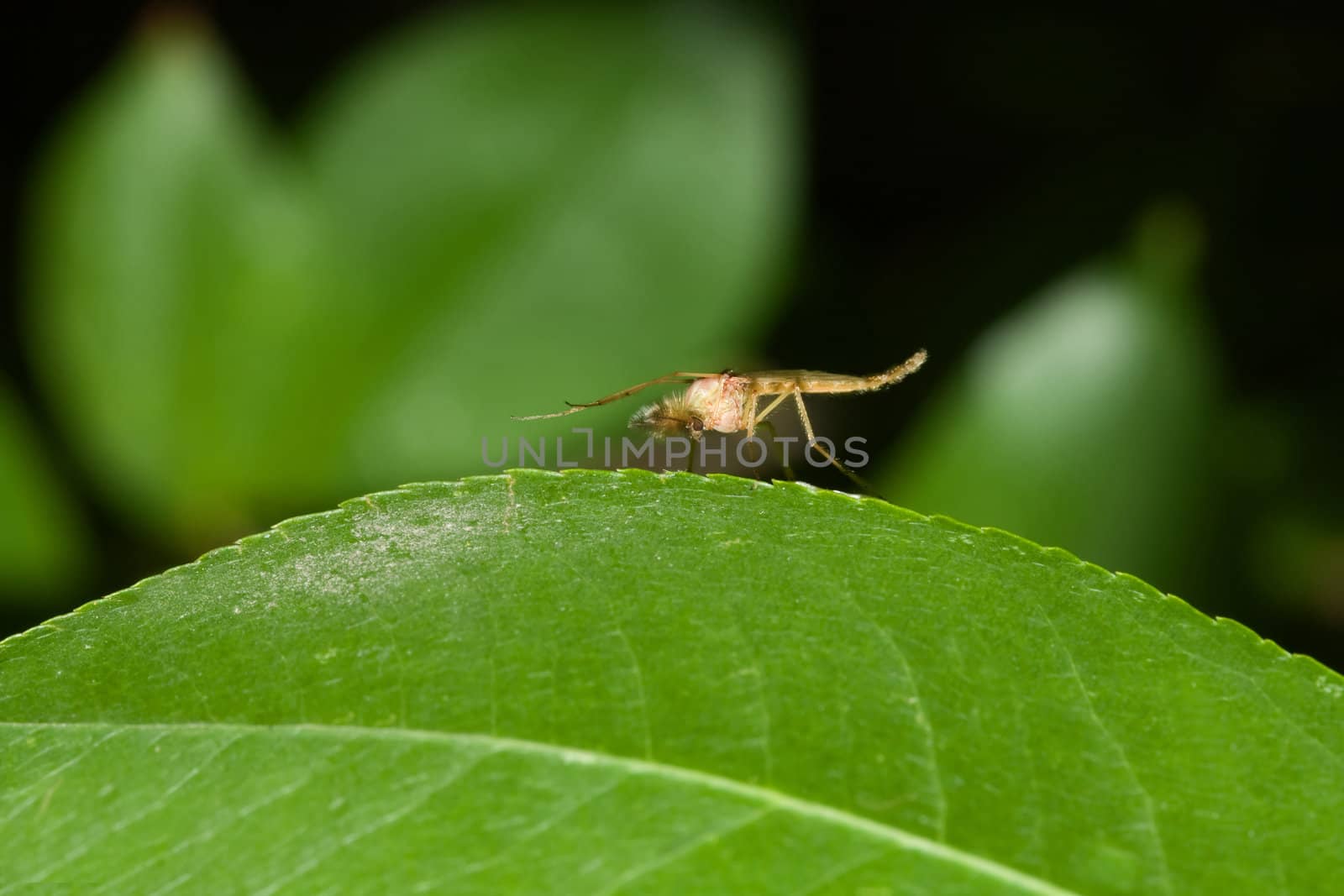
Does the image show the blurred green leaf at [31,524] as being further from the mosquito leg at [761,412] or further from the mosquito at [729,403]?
the mosquito leg at [761,412]

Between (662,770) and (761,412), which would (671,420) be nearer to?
(761,412)

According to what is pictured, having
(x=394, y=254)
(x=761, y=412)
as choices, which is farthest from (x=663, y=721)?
(x=394, y=254)

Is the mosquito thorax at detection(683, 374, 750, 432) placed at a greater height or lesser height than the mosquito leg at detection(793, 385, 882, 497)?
greater

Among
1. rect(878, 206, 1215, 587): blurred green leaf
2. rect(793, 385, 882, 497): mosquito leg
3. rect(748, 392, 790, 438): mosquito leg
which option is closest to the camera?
rect(793, 385, 882, 497): mosquito leg

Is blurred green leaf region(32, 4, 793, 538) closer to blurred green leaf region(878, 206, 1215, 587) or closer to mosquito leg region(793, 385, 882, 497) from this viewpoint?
mosquito leg region(793, 385, 882, 497)

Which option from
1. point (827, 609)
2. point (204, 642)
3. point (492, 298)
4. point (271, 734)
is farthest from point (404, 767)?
point (492, 298)

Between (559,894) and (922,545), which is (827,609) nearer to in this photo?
(922,545)

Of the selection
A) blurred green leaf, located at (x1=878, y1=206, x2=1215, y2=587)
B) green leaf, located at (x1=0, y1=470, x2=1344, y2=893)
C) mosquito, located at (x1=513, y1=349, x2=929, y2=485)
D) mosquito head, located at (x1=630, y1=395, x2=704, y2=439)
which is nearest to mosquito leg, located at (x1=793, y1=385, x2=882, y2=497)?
mosquito, located at (x1=513, y1=349, x2=929, y2=485)

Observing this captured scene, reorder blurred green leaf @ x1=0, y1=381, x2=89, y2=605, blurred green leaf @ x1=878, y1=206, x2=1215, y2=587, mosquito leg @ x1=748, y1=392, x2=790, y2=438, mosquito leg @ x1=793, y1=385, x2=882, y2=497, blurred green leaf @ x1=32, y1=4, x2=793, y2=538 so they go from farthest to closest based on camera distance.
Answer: blurred green leaf @ x1=32, y1=4, x2=793, y2=538
blurred green leaf @ x1=0, y1=381, x2=89, y2=605
blurred green leaf @ x1=878, y1=206, x2=1215, y2=587
mosquito leg @ x1=748, y1=392, x2=790, y2=438
mosquito leg @ x1=793, y1=385, x2=882, y2=497
